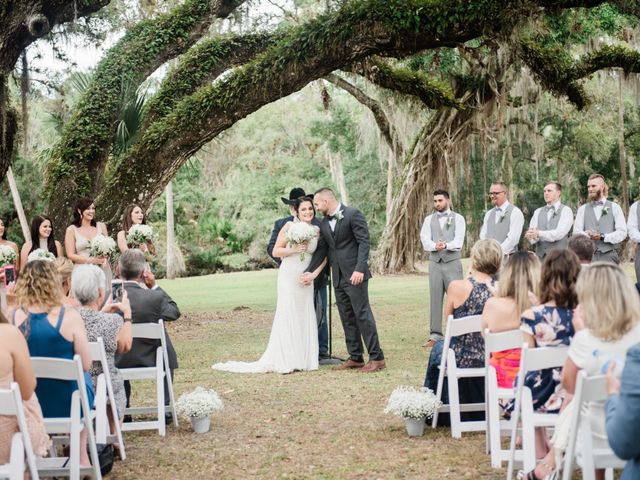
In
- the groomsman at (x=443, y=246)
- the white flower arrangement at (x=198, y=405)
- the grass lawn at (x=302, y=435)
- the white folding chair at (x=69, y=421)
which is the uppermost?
the groomsman at (x=443, y=246)

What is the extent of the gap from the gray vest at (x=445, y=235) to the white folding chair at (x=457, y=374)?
15.2 feet

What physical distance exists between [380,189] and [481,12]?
2877cm

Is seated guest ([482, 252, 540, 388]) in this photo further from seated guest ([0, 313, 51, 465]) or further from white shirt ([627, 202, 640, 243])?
white shirt ([627, 202, 640, 243])

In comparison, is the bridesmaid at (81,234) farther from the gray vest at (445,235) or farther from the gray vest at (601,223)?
the gray vest at (601,223)

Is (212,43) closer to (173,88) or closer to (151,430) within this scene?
(173,88)

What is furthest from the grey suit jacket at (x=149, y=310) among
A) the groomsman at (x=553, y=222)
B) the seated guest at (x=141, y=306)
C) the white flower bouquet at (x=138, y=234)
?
the groomsman at (x=553, y=222)

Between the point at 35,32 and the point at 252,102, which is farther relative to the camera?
the point at 252,102

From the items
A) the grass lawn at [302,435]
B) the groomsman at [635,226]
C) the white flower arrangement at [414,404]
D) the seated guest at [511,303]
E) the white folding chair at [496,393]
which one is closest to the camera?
the white folding chair at [496,393]

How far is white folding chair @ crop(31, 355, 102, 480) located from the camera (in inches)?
170

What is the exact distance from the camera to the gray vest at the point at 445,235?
10.3 meters

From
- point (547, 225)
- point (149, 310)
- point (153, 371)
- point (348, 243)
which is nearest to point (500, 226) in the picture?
point (547, 225)

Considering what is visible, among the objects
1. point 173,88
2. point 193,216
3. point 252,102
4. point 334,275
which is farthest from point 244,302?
point 193,216

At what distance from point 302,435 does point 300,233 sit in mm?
3088

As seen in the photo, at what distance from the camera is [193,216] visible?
43.0 metres
